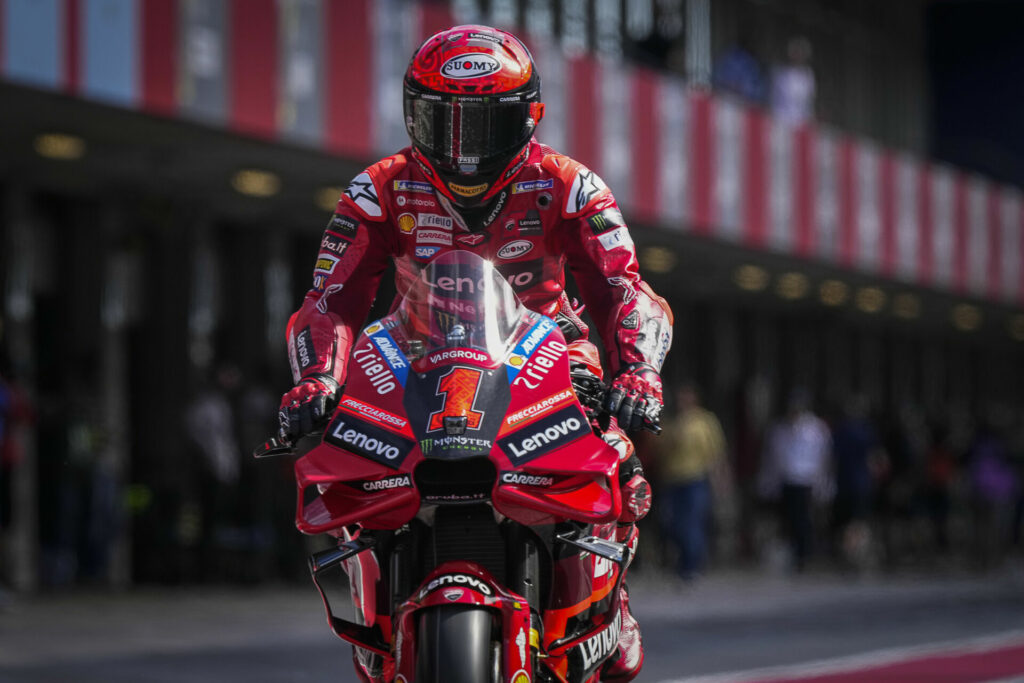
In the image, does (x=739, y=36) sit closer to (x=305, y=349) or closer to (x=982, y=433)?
(x=982, y=433)

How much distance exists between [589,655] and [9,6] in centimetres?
792

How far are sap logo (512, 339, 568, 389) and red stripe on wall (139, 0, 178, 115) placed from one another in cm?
835

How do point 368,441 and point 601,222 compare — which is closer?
point 368,441

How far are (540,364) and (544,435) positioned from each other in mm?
204

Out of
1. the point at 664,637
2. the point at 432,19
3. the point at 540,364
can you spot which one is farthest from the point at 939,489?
the point at 540,364

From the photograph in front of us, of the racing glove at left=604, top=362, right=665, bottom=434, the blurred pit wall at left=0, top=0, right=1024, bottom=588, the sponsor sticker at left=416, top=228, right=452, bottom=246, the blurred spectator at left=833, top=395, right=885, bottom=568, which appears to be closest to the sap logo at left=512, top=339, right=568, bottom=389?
the racing glove at left=604, top=362, right=665, bottom=434

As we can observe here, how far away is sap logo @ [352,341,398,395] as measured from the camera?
396 centimetres

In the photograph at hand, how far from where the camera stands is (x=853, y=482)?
18672mm

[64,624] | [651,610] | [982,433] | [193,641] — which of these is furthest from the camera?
[982,433]

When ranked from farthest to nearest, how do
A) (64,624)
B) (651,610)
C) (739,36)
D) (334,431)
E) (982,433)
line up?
(739,36), (982,433), (651,610), (64,624), (334,431)

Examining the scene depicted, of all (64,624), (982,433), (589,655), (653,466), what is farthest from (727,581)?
(589,655)

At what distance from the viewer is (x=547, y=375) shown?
3.98m

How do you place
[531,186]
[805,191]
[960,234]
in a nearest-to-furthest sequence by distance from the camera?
[531,186] < [805,191] < [960,234]

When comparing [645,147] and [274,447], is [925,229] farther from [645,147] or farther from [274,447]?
[274,447]
